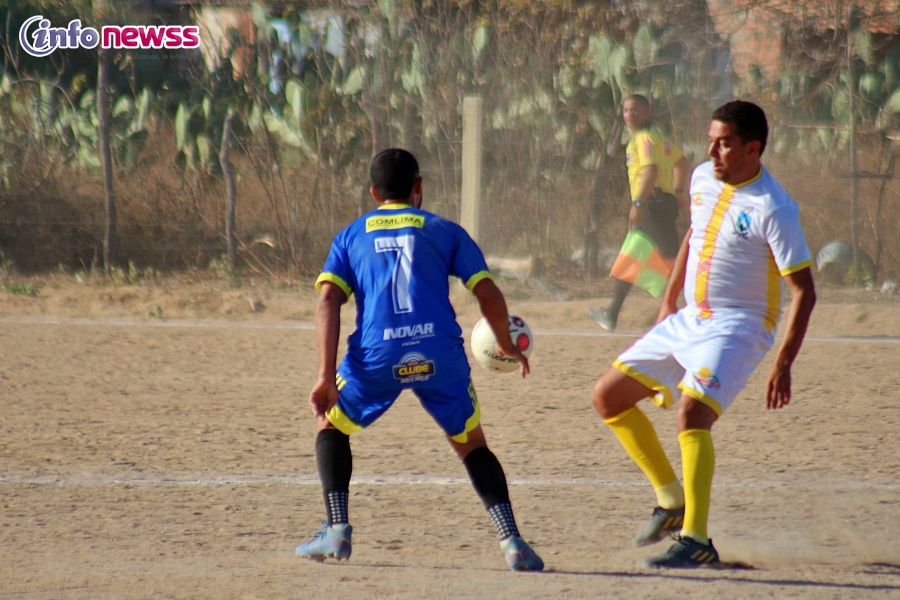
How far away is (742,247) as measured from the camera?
4156 millimetres

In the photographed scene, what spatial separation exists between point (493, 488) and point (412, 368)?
0.56 m

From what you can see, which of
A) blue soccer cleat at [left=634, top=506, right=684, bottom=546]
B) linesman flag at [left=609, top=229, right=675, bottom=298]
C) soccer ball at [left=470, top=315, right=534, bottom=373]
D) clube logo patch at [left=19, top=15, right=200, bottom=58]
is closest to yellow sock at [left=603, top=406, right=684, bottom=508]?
blue soccer cleat at [left=634, top=506, right=684, bottom=546]

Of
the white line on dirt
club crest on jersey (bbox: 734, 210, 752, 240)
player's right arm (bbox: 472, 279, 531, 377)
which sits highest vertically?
club crest on jersey (bbox: 734, 210, 752, 240)

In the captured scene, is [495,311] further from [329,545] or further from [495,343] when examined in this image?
[329,545]

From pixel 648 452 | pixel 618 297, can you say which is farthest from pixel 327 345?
pixel 618 297

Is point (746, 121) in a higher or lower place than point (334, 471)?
higher

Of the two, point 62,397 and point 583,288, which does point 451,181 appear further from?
point 62,397

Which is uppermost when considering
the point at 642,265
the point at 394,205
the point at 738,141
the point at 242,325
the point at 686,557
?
the point at 738,141

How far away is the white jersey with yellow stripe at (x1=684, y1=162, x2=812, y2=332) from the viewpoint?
13.2 feet

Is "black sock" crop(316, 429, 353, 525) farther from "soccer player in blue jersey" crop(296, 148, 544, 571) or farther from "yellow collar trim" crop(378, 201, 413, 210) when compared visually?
"yellow collar trim" crop(378, 201, 413, 210)

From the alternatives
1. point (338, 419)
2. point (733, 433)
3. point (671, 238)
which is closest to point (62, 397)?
point (338, 419)

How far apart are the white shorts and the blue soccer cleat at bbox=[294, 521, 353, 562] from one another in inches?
53.5

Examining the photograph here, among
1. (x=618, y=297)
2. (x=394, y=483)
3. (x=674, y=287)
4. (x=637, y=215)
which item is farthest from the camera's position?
(x=618, y=297)

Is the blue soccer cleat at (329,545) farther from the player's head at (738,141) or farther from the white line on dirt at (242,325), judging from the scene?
the white line on dirt at (242,325)
